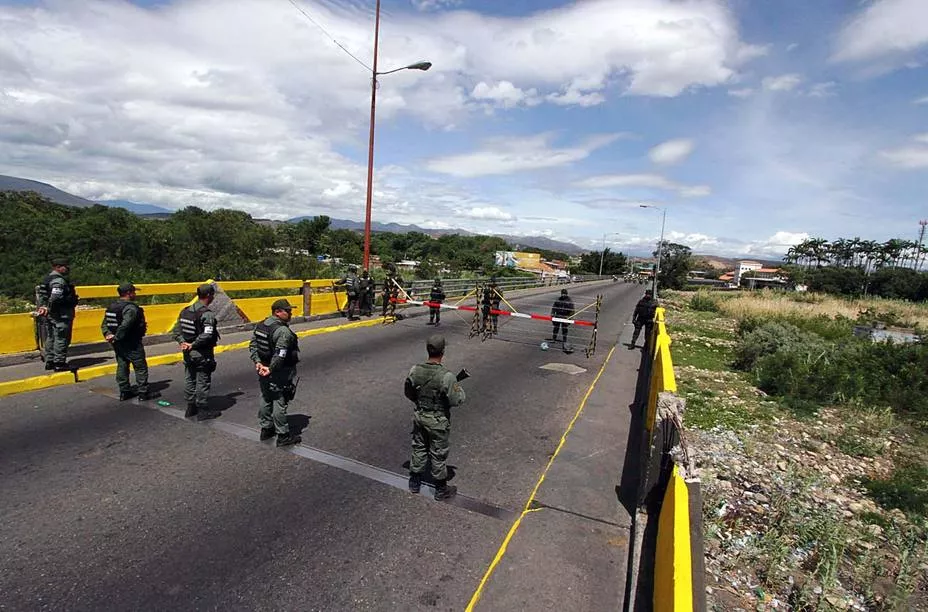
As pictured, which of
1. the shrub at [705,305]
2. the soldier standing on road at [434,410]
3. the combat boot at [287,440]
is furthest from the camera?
the shrub at [705,305]

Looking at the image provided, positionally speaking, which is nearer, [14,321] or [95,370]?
[95,370]

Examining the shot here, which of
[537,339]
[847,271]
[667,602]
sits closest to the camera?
[667,602]

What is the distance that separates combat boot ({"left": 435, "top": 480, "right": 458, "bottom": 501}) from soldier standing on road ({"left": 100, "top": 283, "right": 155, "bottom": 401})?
4699 mm

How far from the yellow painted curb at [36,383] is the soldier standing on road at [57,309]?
0.38 metres

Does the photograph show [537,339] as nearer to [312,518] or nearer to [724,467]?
[724,467]

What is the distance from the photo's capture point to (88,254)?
2581 centimetres

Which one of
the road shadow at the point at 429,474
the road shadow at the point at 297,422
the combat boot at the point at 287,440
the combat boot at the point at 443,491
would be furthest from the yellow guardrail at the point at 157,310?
the combat boot at the point at 443,491

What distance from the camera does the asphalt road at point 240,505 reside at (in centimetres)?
348

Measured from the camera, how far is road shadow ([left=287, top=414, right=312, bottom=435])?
644 centimetres

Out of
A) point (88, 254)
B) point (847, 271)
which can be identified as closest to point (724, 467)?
point (88, 254)

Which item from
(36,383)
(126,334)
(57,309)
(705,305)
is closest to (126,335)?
(126,334)

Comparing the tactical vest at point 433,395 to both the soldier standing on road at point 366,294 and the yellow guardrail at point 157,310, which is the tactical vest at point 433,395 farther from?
the soldier standing on road at point 366,294

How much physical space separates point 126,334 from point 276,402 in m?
2.61

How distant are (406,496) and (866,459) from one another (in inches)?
267
